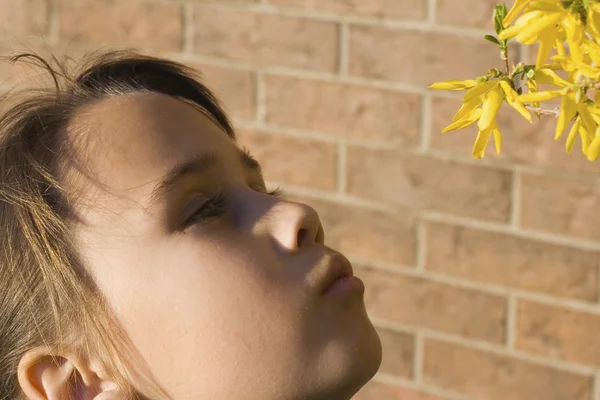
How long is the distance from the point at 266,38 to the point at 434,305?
61 cm

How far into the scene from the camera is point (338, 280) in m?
1.21

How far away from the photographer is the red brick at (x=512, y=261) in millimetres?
1761

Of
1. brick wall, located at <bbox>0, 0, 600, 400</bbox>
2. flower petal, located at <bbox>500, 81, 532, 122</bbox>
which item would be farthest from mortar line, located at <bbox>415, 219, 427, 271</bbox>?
flower petal, located at <bbox>500, 81, 532, 122</bbox>

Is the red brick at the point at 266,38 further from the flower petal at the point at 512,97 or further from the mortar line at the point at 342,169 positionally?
the flower petal at the point at 512,97

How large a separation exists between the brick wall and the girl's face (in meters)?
0.63

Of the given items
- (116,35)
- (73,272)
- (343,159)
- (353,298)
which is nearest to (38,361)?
(73,272)

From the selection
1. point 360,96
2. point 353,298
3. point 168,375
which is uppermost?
point 360,96

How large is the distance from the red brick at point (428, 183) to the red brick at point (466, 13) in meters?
0.25

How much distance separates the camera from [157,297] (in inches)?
47.8

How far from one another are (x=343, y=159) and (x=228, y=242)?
0.78m

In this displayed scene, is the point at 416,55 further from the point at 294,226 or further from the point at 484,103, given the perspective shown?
the point at 484,103

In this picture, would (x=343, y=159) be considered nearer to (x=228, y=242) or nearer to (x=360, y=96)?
(x=360, y=96)

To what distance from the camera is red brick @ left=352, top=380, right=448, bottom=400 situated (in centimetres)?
202

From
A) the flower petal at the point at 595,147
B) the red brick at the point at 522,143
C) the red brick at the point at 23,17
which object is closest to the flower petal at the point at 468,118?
the flower petal at the point at 595,147
